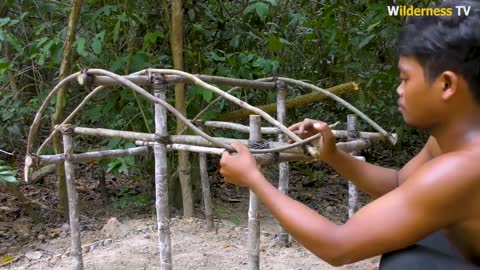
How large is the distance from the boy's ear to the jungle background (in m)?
1.79

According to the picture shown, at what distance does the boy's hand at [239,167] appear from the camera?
1.30 m

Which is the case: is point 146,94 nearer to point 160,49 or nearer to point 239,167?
point 239,167

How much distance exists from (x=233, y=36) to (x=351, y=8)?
0.84 metres

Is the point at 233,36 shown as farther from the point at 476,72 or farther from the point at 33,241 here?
the point at 476,72

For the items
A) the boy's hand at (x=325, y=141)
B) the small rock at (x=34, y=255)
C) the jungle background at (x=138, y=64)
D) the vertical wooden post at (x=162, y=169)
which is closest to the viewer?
the boy's hand at (x=325, y=141)

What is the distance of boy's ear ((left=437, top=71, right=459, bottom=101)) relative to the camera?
1.08 metres

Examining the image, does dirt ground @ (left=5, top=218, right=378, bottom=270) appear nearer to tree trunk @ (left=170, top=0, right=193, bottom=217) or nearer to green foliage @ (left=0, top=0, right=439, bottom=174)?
tree trunk @ (left=170, top=0, right=193, bottom=217)

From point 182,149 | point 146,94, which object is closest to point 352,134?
point 182,149

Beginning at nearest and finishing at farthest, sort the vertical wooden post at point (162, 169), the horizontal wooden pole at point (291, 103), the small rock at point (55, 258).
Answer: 1. the vertical wooden post at point (162, 169)
2. the small rock at point (55, 258)
3. the horizontal wooden pole at point (291, 103)

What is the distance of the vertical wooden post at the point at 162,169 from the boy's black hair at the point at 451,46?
0.92 meters

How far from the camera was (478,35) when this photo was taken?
41.6 inches

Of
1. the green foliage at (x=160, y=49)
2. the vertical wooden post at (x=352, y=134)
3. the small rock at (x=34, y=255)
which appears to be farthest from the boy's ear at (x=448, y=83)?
the small rock at (x=34, y=255)

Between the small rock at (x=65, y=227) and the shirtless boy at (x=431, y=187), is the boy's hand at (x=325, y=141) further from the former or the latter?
the small rock at (x=65, y=227)

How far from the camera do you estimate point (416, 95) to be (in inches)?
44.4
